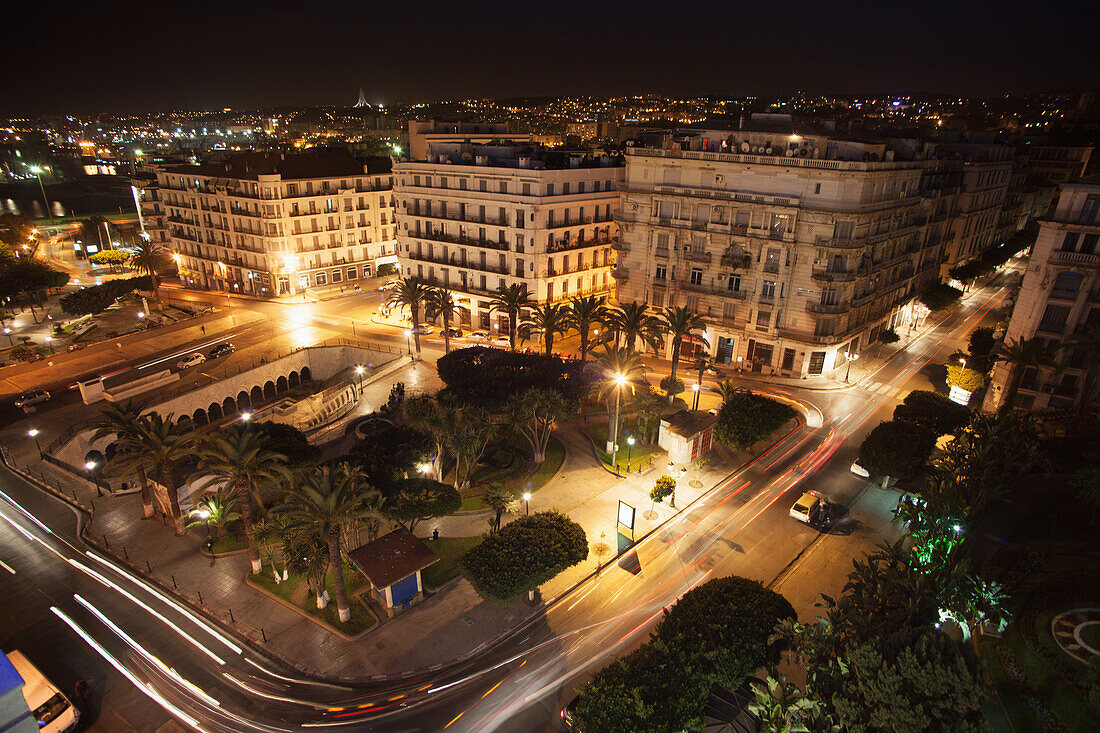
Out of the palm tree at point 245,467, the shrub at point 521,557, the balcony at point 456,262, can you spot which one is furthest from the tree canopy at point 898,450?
the balcony at point 456,262

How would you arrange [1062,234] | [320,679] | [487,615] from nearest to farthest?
[320,679] < [487,615] < [1062,234]

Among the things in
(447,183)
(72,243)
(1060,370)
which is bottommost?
(72,243)

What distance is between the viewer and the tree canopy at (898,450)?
4428 centimetres

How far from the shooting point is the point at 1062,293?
1998 inches

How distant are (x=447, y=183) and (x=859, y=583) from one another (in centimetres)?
7026

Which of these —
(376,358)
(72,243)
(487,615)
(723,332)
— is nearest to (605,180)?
(723,332)

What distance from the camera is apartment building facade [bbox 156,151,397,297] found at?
9506cm

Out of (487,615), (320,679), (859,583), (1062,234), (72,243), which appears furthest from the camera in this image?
(72,243)

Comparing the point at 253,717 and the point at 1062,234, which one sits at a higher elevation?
the point at 1062,234

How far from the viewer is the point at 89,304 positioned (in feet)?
287

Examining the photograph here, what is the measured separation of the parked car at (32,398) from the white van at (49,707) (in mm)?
41353

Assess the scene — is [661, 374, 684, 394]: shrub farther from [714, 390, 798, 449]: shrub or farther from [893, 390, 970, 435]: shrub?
[893, 390, 970, 435]: shrub

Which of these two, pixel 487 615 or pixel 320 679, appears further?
pixel 487 615

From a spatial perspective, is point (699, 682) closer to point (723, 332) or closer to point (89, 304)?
point (723, 332)
